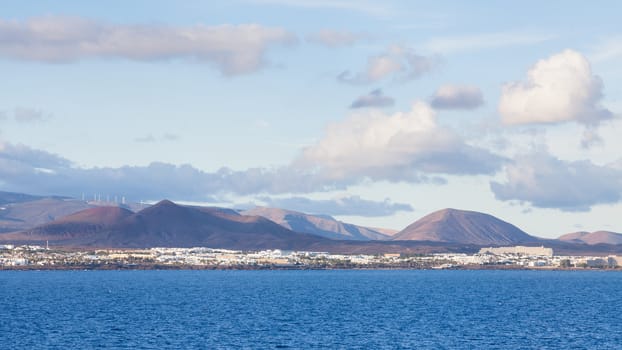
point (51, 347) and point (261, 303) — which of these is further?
point (261, 303)

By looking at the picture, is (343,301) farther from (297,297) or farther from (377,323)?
(377,323)

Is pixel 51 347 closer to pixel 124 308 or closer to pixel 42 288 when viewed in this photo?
pixel 124 308

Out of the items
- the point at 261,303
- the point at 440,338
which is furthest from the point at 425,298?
the point at 440,338

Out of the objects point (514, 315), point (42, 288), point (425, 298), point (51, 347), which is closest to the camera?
point (51, 347)

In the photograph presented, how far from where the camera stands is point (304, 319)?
4641 inches

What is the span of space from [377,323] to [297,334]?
15476 millimetres

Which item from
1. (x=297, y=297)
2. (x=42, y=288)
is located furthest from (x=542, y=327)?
(x=42, y=288)

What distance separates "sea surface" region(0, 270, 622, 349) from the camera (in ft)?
309

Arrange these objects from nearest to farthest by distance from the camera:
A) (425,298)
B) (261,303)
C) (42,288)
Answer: (261,303)
(425,298)
(42,288)

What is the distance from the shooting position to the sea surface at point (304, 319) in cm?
9425

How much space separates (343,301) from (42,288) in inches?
2586

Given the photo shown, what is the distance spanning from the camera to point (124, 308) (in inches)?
5202

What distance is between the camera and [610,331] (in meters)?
107

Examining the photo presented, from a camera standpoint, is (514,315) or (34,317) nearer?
(34,317)
